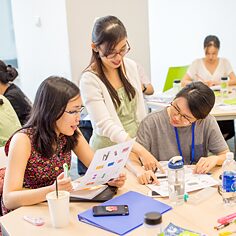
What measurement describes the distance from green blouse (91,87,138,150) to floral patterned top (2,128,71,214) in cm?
37

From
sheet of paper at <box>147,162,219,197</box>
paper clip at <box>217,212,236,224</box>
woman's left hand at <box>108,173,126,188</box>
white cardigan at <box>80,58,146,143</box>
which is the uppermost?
white cardigan at <box>80,58,146,143</box>

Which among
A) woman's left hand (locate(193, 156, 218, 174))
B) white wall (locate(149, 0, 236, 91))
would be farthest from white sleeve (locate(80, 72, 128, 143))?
white wall (locate(149, 0, 236, 91))

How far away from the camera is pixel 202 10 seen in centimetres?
583

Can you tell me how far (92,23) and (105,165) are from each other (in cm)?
271

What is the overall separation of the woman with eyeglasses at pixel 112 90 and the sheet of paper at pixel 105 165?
281 mm

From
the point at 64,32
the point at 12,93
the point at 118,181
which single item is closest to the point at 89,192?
the point at 118,181

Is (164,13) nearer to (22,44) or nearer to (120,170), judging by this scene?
(22,44)

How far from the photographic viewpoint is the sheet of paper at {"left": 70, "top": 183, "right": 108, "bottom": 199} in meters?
1.74

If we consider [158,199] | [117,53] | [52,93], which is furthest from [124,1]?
[158,199]

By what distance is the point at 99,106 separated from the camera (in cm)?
216

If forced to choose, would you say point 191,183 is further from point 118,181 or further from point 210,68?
point 210,68

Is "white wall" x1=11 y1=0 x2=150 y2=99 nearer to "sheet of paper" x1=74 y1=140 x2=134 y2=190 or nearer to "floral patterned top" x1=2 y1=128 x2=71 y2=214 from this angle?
"floral patterned top" x1=2 y1=128 x2=71 y2=214

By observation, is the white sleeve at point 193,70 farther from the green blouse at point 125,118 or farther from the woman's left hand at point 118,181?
the woman's left hand at point 118,181

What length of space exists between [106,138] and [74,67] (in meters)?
1.97
